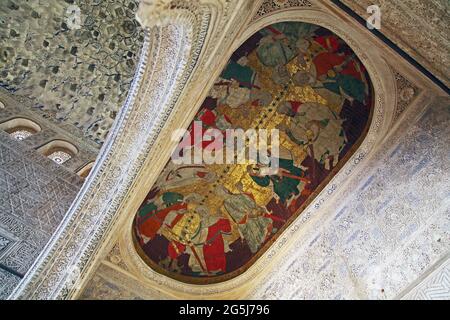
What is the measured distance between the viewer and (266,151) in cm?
532

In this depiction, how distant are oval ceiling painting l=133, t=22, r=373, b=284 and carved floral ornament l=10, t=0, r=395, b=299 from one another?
13cm

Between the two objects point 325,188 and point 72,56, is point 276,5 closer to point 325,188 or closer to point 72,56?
point 325,188

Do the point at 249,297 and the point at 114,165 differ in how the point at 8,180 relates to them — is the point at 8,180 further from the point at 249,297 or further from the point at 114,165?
the point at 249,297

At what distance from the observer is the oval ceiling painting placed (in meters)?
4.70

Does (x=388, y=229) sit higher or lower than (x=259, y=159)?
higher

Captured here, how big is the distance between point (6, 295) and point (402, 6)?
525 cm

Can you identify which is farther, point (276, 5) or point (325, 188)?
point (325, 188)

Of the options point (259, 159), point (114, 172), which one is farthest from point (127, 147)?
point (259, 159)

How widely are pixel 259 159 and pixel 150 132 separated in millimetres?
1532

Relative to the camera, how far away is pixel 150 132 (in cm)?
454

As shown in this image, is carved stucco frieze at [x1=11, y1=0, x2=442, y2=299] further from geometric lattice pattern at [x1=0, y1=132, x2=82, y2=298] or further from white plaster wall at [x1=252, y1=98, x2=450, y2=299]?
geometric lattice pattern at [x1=0, y1=132, x2=82, y2=298]

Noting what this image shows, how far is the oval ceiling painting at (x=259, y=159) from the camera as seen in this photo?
185 inches

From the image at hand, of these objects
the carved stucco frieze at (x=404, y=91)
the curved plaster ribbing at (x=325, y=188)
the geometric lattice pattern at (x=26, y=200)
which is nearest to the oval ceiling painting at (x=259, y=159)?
the curved plaster ribbing at (x=325, y=188)
